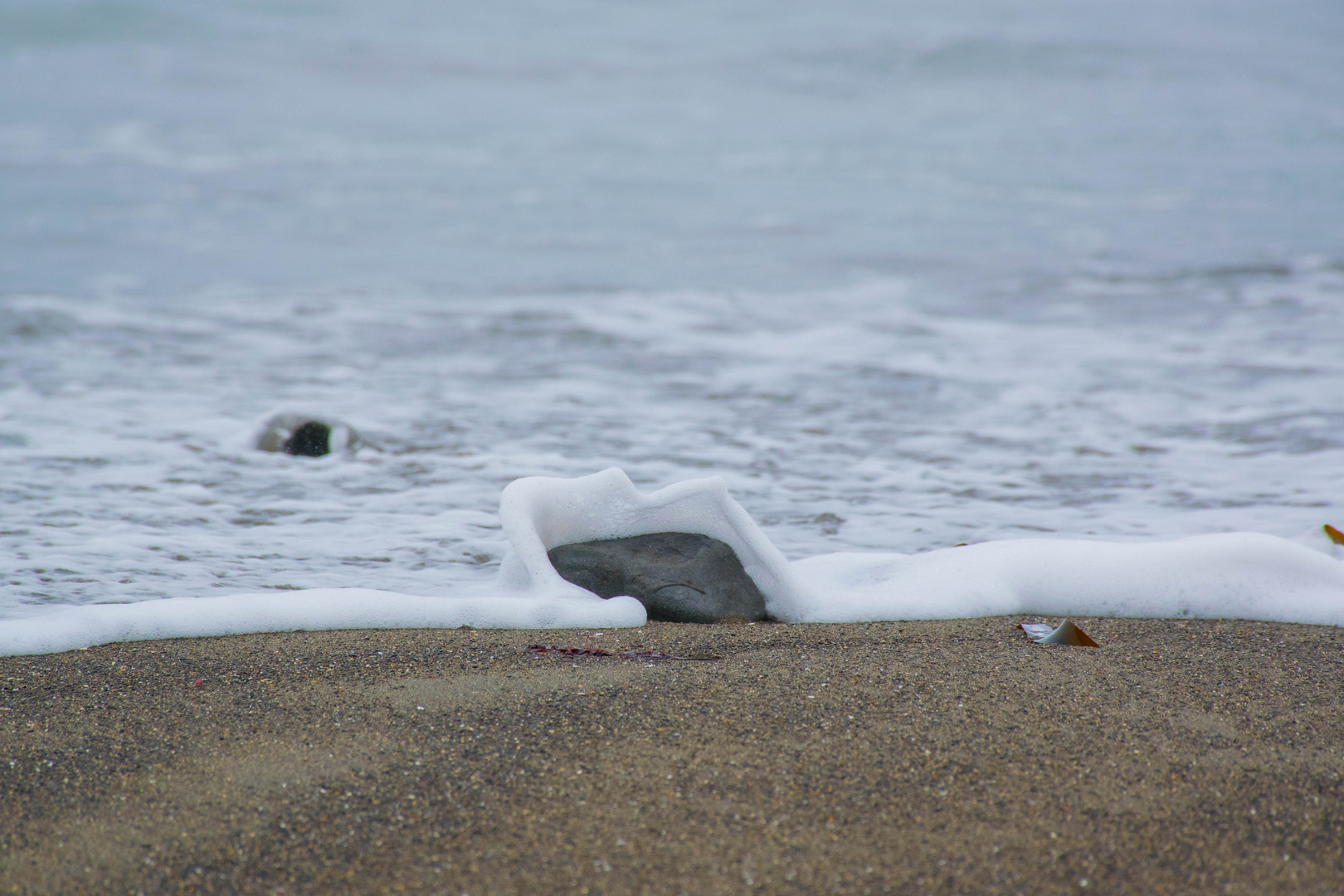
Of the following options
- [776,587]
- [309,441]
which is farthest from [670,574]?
[309,441]

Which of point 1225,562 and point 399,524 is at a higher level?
point 1225,562

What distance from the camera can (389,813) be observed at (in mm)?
1438

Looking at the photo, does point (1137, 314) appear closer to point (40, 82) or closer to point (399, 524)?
point (399, 524)

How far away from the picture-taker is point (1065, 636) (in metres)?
2.09

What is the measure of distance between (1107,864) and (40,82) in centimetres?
1805

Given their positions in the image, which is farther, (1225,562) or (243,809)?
(1225,562)

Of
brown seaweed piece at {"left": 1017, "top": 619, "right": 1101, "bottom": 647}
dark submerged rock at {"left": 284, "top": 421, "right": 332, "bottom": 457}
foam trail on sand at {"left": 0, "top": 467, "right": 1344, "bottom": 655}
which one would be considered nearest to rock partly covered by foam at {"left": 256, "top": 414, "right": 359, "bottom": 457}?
dark submerged rock at {"left": 284, "top": 421, "right": 332, "bottom": 457}

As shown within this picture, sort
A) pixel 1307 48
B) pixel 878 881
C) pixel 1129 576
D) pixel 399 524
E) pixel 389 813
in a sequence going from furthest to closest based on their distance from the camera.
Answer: pixel 1307 48, pixel 399 524, pixel 1129 576, pixel 389 813, pixel 878 881

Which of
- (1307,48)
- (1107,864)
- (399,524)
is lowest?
(399,524)

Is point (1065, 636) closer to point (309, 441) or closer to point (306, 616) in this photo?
point (306, 616)

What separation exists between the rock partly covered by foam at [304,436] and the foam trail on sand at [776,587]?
130 centimetres

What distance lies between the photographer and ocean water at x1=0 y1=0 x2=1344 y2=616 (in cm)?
310

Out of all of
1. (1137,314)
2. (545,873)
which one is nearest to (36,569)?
(545,873)

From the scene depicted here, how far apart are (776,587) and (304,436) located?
193cm
